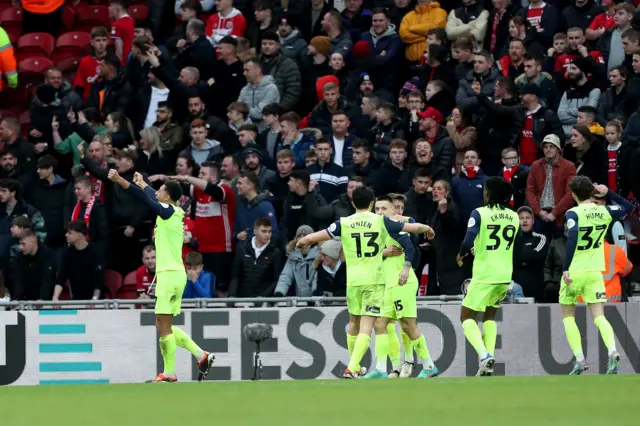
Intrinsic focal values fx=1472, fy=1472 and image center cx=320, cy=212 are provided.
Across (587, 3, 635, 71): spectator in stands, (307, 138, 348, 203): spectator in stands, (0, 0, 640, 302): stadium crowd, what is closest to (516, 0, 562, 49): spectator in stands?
(0, 0, 640, 302): stadium crowd

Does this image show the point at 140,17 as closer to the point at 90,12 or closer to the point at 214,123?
the point at 90,12

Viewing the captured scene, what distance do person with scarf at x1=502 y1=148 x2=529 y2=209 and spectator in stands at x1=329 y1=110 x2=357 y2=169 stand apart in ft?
6.84

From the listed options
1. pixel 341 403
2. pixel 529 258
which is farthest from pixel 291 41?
pixel 341 403

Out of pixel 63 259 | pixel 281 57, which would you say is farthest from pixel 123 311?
pixel 281 57

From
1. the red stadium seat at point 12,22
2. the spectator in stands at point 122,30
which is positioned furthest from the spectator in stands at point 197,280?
the red stadium seat at point 12,22

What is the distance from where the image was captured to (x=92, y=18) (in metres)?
23.9

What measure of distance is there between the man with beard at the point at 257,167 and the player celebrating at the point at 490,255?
4.29 metres

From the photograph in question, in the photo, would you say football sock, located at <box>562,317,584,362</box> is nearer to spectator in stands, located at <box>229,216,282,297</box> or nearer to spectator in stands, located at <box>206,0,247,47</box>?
spectator in stands, located at <box>229,216,282,297</box>

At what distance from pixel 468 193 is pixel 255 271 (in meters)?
2.74

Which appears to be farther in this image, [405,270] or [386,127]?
[386,127]

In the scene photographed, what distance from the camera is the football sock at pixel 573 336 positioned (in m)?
15.3

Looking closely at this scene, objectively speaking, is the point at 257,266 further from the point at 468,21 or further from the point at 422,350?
the point at 468,21

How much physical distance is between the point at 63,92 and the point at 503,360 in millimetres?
8546

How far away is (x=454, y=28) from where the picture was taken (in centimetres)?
2053
